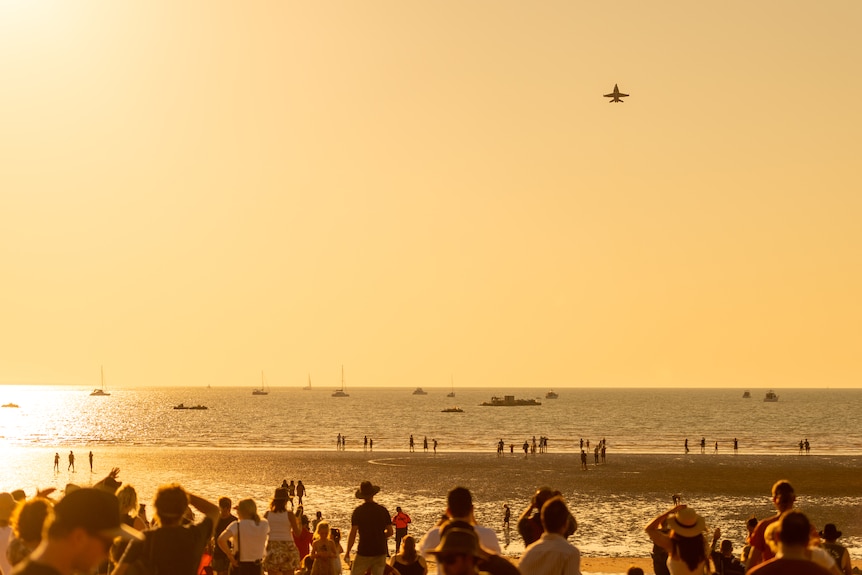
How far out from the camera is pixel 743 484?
2169 inches

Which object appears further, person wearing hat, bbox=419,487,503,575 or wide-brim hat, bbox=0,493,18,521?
wide-brim hat, bbox=0,493,18,521

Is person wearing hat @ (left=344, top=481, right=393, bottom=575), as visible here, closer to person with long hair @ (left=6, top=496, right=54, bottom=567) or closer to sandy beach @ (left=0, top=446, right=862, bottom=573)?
person with long hair @ (left=6, top=496, right=54, bottom=567)

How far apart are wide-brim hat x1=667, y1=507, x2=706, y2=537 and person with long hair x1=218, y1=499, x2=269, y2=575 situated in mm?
4669

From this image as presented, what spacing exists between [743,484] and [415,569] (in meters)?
47.1

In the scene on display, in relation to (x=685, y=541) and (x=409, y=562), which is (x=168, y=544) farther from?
(x=409, y=562)

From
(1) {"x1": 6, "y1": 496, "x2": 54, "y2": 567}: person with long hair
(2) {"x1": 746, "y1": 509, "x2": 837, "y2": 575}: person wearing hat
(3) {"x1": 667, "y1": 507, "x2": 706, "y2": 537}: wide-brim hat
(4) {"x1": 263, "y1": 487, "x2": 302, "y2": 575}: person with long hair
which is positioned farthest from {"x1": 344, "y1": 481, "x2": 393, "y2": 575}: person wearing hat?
(2) {"x1": 746, "y1": 509, "x2": 837, "y2": 575}: person wearing hat

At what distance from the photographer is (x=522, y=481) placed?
182 feet

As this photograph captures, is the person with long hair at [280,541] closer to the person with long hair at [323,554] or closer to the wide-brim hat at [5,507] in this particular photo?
the person with long hair at [323,554]

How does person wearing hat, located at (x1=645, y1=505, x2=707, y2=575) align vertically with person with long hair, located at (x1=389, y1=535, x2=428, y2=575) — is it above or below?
above

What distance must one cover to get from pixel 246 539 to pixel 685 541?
4.88m

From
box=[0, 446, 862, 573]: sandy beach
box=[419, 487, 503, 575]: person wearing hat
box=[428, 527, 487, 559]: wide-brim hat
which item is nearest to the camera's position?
box=[428, 527, 487, 559]: wide-brim hat

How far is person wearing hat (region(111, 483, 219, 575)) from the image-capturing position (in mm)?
6855

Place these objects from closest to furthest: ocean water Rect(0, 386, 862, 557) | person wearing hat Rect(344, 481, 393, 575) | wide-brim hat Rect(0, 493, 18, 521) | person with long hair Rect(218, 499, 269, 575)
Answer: wide-brim hat Rect(0, 493, 18, 521) < person with long hair Rect(218, 499, 269, 575) < person wearing hat Rect(344, 481, 393, 575) < ocean water Rect(0, 386, 862, 557)

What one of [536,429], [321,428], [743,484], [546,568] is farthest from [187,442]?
[546,568]
